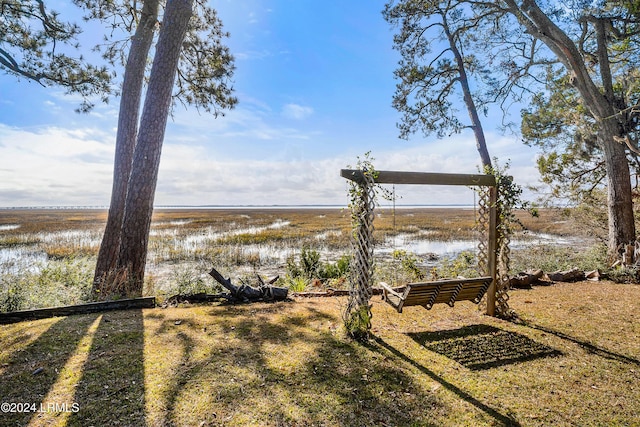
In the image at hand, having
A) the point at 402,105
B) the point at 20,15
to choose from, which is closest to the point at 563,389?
the point at 402,105

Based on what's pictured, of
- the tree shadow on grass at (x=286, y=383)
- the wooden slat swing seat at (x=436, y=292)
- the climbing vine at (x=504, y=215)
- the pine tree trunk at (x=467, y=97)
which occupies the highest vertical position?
the pine tree trunk at (x=467, y=97)

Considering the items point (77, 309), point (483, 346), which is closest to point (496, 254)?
point (483, 346)

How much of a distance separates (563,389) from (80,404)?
4063mm

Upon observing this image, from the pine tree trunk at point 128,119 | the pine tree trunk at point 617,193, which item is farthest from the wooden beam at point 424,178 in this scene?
the pine tree trunk at point 617,193

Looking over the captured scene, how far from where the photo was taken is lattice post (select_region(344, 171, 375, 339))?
11.8ft

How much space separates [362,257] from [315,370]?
1.37m

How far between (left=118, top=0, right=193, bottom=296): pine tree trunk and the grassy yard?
1.43m

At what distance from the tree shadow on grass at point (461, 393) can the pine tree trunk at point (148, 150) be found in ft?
15.0

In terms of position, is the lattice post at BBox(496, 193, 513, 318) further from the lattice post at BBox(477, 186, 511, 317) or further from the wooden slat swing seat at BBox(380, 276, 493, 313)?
the wooden slat swing seat at BBox(380, 276, 493, 313)

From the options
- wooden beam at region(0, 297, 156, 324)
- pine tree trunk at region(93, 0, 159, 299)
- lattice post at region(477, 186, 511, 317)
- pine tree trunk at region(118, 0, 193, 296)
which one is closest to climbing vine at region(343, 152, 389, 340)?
lattice post at region(477, 186, 511, 317)

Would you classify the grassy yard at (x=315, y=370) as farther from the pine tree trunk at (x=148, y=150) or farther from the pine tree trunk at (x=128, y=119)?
the pine tree trunk at (x=128, y=119)

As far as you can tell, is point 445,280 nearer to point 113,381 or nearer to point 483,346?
point 483,346

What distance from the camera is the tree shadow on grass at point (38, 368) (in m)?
2.29

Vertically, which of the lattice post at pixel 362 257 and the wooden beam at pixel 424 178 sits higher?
the wooden beam at pixel 424 178
